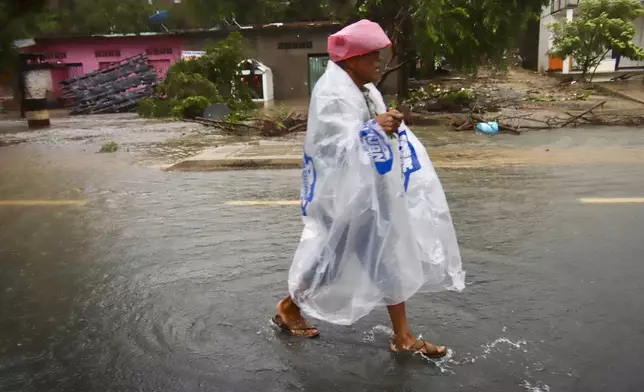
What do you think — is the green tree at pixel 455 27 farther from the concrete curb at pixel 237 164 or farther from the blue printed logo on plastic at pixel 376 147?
the blue printed logo on plastic at pixel 376 147

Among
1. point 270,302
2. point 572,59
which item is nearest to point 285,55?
point 572,59

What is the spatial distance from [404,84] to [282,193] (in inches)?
564

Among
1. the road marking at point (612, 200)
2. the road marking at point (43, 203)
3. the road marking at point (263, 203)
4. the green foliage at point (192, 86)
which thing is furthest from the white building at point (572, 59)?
the road marking at point (43, 203)

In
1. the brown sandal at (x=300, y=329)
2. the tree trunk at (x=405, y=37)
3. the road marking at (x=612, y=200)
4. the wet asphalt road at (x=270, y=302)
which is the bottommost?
the road marking at (x=612, y=200)

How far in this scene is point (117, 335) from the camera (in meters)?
3.68

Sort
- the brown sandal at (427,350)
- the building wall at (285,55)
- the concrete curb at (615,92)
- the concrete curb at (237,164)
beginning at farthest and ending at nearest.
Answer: the building wall at (285,55) < the concrete curb at (615,92) < the concrete curb at (237,164) < the brown sandal at (427,350)

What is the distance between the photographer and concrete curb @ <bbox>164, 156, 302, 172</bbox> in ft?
31.8

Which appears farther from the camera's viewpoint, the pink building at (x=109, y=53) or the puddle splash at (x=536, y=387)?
the pink building at (x=109, y=53)

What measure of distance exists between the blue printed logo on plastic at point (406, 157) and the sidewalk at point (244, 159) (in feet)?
21.0

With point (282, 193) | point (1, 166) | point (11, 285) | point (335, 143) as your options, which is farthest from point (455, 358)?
point (1, 166)

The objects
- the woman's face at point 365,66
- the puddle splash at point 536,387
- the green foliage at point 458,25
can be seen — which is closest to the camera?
the puddle splash at point 536,387

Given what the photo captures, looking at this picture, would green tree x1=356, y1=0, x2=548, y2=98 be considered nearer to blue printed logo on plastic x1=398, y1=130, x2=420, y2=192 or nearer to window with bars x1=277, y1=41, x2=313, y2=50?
window with bars x1=277, y1=41, x2=313, y2=50

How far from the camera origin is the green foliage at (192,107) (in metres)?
18.5

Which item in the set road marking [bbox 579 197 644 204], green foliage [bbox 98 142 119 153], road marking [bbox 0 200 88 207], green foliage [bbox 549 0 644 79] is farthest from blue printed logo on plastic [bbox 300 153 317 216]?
green foliage [bbox 549 0 644 79]
